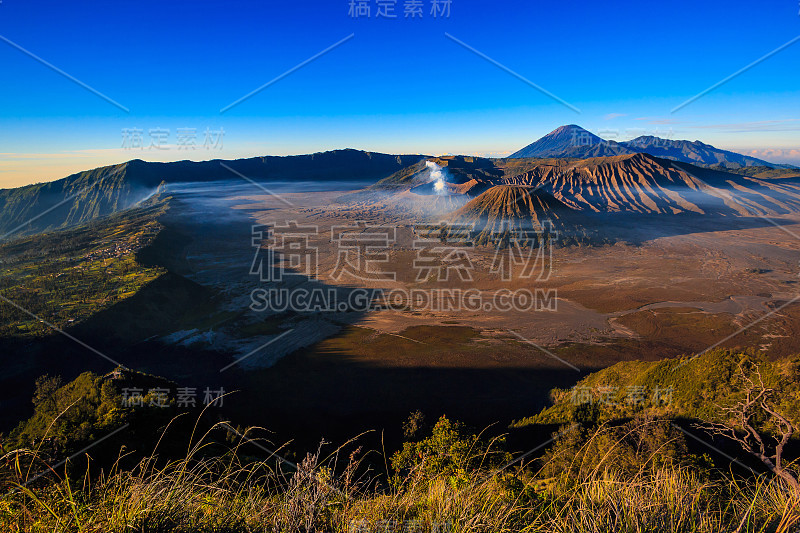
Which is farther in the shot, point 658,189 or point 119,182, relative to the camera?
point 119,182

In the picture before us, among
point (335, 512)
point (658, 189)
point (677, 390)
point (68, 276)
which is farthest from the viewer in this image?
point (658, 189)

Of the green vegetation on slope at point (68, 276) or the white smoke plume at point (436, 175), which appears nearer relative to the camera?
the green vegetation on slope at point (68, 276)

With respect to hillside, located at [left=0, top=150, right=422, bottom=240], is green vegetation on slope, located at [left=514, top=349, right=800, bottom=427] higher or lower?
lower

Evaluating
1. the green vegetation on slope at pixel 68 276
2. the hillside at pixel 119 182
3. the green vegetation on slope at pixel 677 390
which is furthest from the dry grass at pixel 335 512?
the hillside at pixel 119 182

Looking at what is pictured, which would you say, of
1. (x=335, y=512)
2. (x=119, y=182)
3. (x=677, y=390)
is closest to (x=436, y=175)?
(x=677, y=390)

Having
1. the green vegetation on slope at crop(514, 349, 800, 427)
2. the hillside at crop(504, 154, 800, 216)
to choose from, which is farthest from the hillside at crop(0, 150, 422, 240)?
the green vegetation on slope at crop(514, 349, 800, 427)

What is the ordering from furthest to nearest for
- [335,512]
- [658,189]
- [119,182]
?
[119,182] → [658,189] → [335,512]

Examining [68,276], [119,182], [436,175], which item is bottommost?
[68,276]

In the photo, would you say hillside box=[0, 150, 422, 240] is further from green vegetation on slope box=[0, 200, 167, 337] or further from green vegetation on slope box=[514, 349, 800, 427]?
green vegetation on slope box=[514, 349, 800, 427]

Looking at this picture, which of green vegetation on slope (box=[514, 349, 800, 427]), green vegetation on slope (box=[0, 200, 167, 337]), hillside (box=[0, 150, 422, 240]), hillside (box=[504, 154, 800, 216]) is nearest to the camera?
green vegetation on slope (box=[514, 349, 800, 427])

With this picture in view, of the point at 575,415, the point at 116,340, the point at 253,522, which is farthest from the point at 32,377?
the point at 575,415

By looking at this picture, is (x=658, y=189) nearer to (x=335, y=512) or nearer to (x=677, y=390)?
(x=677, y=390)

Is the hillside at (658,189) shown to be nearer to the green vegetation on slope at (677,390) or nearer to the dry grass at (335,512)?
the green vegetation on slope at (677,390)
